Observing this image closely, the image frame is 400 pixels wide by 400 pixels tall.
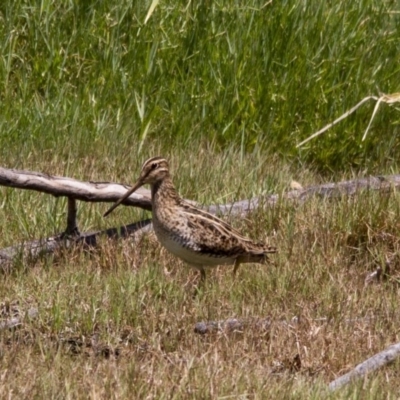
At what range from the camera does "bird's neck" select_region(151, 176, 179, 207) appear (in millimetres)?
7738

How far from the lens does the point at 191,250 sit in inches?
293

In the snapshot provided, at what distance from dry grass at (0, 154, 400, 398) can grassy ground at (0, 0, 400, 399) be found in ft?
0.05

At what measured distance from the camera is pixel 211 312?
694cm

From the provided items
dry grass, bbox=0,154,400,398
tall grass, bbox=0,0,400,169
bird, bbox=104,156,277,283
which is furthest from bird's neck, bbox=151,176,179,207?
tall grass, bbox=0,0,400,169

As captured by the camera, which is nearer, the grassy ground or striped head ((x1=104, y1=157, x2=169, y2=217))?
the grassy ground

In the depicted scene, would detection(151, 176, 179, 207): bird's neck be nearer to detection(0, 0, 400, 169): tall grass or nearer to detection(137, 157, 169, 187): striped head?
detection(137, 157, 169, 187): striped head

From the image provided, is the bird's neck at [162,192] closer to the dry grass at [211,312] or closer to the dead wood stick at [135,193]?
the dead wood stick at [135,193]

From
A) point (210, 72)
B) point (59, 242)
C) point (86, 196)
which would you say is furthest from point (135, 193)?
point (210, 72)

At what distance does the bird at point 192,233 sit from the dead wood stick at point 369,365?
1529 millimetres

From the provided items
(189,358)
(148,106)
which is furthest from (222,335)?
(148,106)

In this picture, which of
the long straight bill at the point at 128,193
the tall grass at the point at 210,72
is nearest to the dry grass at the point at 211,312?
the long straight bill at the point at 128,193

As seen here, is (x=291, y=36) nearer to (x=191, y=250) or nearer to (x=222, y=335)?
(x=191, y=250)

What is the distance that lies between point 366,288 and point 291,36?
153 inches

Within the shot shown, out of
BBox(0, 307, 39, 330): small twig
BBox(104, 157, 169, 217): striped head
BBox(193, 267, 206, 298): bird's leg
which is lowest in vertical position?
BBox(193, 267, 206, 298): bird's leg
